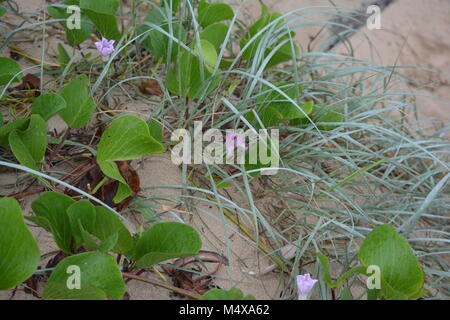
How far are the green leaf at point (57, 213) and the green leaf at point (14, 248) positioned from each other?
9cm

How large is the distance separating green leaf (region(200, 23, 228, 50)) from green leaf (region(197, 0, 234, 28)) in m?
0.09

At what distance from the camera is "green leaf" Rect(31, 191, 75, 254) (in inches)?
37.7

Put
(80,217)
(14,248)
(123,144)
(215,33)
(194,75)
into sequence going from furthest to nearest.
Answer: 1. (215,33)
2. (194,75)
3. (123,144)
4. (80,217)
5. (14,248)

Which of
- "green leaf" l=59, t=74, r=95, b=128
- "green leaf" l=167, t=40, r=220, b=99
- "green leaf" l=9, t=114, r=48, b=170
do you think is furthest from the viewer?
"green leaf" l=167, t=40, r=220, b=99

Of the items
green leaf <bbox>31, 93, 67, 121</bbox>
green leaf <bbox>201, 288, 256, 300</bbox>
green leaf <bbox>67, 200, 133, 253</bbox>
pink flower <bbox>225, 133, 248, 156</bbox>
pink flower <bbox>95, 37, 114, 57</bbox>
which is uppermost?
pink flower <bbox>95, 37, 114, 57</bbox>

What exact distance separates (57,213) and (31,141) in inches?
8.4

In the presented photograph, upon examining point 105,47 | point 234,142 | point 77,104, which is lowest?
point 234,142

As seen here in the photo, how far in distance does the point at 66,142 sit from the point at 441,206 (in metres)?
0.97

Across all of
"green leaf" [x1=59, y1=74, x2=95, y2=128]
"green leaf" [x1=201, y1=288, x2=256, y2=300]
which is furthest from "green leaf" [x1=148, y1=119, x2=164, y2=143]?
"green leaf" [x1=201, y1=288, x2=256, y2=300]

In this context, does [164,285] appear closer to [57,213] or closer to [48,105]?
[57,213]

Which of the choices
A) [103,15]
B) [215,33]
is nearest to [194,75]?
[215,33]

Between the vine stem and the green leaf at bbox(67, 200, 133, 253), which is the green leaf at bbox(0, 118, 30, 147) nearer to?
the green leaf at bbox(67, 200, 133, 253)

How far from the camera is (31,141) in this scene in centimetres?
110

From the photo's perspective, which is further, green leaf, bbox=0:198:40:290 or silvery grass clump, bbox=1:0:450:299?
silvery grass clump, bbox=1:0:450:299
